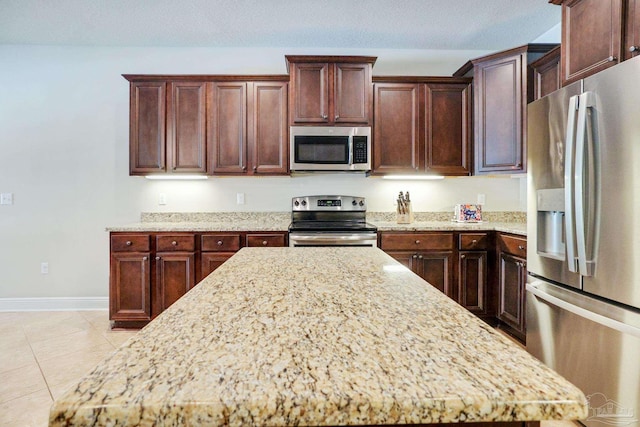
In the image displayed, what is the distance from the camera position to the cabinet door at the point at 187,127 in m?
3.09

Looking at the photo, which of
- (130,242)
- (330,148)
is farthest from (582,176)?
(130,242)

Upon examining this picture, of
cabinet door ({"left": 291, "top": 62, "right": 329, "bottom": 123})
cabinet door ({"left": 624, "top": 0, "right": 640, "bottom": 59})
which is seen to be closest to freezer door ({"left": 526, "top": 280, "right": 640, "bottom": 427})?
cabinet door ({"left": 624, "top": 0, "right": 640, "bottom": 59})

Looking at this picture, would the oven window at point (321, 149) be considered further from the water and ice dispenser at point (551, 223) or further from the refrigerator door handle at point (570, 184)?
the refrigerator door handle at point (570, 184)

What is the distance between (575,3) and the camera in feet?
6.40

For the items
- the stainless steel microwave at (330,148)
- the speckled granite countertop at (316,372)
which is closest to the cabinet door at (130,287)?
the stainless steel microwave at (330,148)

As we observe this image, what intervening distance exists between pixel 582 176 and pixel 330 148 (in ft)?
6.29

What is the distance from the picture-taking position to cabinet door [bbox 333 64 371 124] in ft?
10.1

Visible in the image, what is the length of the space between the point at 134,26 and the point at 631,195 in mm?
3785

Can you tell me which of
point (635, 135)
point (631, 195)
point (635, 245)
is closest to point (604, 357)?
point (635, 245)

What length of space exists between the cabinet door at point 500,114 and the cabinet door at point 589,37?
823mm

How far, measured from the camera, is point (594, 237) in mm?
1577

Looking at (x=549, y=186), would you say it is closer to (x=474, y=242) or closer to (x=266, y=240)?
(x=474, y=242)

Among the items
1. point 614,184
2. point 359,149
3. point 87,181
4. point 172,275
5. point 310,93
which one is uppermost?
point 310,93

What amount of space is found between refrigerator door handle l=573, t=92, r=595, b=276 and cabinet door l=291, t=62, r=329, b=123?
1.92 m
